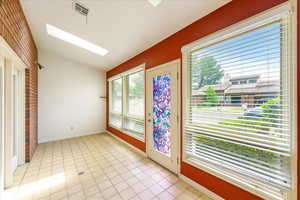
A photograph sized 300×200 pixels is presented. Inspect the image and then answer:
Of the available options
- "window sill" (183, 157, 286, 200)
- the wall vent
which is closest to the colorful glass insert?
"window sill" (183, 157, 286, 200)

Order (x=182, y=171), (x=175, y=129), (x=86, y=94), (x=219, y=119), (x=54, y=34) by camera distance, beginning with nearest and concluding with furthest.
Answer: (x=219, y=119) → (x=182, y=171) → (x=175, y=129) → (x=54, y=34) → (x=86, y=94)

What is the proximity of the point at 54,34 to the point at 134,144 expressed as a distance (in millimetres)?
3375

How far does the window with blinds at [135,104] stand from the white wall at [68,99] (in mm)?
1835

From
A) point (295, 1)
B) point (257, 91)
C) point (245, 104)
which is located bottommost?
point (245, 104)

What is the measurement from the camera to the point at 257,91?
1313 millimetres

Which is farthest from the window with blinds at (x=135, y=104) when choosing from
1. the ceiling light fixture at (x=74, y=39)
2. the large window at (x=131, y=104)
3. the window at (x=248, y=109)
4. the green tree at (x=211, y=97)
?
the green tree at (x=211, y=97)

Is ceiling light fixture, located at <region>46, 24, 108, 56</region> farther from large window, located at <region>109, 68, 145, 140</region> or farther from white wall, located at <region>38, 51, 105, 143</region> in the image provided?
white wall, located at <region>38, 51, 105, 143</region>

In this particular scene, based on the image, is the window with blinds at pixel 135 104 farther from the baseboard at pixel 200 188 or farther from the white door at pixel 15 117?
the white door at pixel 15 117

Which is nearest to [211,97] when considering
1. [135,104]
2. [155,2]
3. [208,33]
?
[208,33]

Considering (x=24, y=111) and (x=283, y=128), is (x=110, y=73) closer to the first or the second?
(x=24, y=111)

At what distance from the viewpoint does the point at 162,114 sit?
99.1 inches

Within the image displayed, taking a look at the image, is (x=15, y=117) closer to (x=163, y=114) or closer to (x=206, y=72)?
(x=163, y=114)

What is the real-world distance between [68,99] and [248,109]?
5.00m

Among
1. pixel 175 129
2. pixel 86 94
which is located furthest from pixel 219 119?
pixel 86 94
